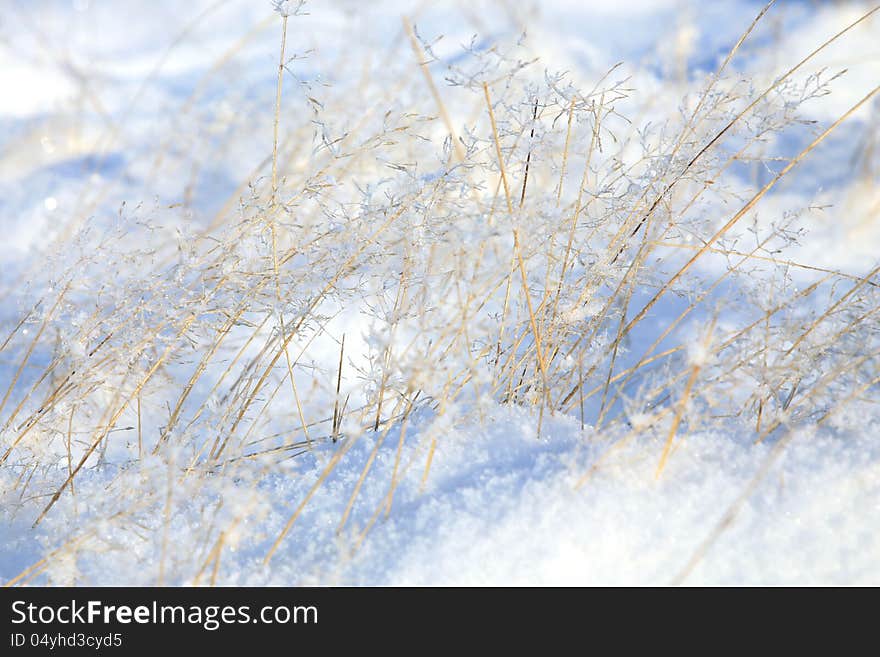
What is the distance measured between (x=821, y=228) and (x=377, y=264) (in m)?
1.84

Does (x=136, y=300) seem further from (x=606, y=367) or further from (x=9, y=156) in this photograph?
(x=9, y=156)

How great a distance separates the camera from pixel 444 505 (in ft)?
3.18

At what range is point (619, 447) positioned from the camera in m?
1.00


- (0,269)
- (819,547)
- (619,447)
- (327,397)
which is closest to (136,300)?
(327,397)

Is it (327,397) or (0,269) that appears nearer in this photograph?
(327,397)

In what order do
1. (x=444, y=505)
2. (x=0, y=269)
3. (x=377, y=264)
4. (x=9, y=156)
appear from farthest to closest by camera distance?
(x=9, y=156) < (x=0, y=269) < (x=377, y=264) < (x=444, y=505)

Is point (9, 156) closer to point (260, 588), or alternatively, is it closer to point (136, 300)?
point (136, 300)

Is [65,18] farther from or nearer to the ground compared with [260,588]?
farther from the ground

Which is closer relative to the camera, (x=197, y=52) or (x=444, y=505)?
(x=444, y=505)

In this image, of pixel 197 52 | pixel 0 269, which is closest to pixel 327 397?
pixel 0 269
